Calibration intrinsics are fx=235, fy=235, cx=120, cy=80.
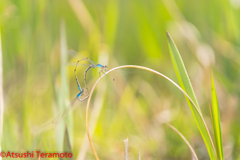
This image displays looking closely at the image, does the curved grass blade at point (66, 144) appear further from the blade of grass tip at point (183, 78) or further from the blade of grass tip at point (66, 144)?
the blade of grass tip at point (183, 78)

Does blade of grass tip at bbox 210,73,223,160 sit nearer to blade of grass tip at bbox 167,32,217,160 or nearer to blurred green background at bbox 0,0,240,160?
blade of grass tip at bbox 167,32,217,160

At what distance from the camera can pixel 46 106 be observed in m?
1.10

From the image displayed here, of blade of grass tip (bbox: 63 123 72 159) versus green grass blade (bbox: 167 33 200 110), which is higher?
green grass blade (bbox: 167 33 200 110)

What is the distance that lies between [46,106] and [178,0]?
6.21 feet

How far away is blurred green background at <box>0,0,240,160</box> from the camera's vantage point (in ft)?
Result: 2.43

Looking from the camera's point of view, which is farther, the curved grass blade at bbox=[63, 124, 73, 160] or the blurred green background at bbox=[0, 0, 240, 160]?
the blurred green background at bbox=[0, 0, 240, 160]

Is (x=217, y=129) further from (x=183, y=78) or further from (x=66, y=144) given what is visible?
(x=66, y=144)

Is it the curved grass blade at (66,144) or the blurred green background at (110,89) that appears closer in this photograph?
the curved grass blade at (66,144)

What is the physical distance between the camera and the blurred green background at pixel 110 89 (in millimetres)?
739

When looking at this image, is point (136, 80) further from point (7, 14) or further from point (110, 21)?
point (7, 14)

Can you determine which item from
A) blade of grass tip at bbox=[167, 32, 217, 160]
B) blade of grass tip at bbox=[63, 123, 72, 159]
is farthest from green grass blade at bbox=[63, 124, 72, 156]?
blade of grass tip at bbox=[167, 32, 217, 160]

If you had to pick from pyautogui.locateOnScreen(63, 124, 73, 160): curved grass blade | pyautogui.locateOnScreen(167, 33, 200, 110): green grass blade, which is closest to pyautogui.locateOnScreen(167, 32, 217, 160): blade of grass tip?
pyautogui.locateOnScreen(167, 33, 200, 110): green grass blade

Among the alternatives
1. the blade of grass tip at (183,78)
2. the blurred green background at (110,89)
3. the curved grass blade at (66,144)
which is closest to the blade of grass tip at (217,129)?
the blade of grass tip at (183,78)

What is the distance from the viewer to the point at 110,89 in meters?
0.82
